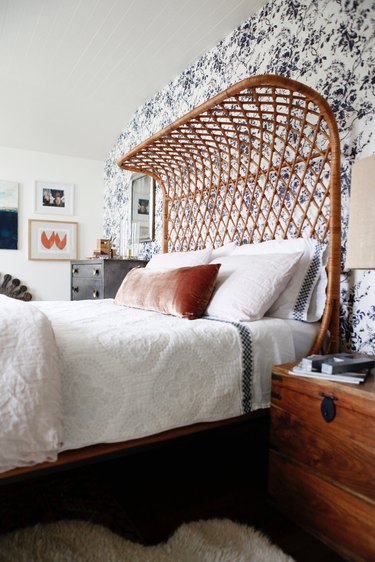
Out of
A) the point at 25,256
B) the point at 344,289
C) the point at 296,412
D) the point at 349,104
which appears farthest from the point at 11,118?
the point at 296,412

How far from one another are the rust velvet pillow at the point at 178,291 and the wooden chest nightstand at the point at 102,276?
1056 mm

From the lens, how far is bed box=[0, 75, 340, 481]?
112 cm

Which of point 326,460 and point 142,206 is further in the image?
point 142,206

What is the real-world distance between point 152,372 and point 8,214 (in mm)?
3902

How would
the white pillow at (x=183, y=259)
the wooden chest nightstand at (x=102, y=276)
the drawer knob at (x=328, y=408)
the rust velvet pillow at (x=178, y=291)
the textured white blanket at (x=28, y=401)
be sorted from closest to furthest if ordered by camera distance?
the textured white blanket at (x=28, y=401) → the drawer knob at (x=328, y=408) → the rust velvet pillow at (x=178, y=291) → the white pillow at (x=183, y=259) → the wooden chest nightstand at (x=102, y=276)

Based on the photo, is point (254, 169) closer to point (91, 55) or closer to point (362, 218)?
point (362, 218)

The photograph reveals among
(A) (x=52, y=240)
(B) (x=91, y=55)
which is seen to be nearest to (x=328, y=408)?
(B) (x=91, y=55)

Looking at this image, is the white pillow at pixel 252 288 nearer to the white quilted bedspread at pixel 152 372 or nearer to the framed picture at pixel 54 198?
the white quilted bedspread at pixel 152 372

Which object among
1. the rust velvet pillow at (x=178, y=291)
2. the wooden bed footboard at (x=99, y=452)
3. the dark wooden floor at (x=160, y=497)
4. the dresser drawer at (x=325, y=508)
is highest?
the rust velvet pillow at (x=178, y=291)

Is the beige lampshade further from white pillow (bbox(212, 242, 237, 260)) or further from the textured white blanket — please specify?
white pillow (bbox(212, 242, 237, 260))

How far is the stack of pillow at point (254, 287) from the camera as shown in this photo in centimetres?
174

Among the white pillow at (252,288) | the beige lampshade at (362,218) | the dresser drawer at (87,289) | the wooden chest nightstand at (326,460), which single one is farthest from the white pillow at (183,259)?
the beige lampshade at (362,218)

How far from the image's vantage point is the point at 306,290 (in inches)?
71.2

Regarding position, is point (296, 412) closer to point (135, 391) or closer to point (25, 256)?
point (135, 391)
